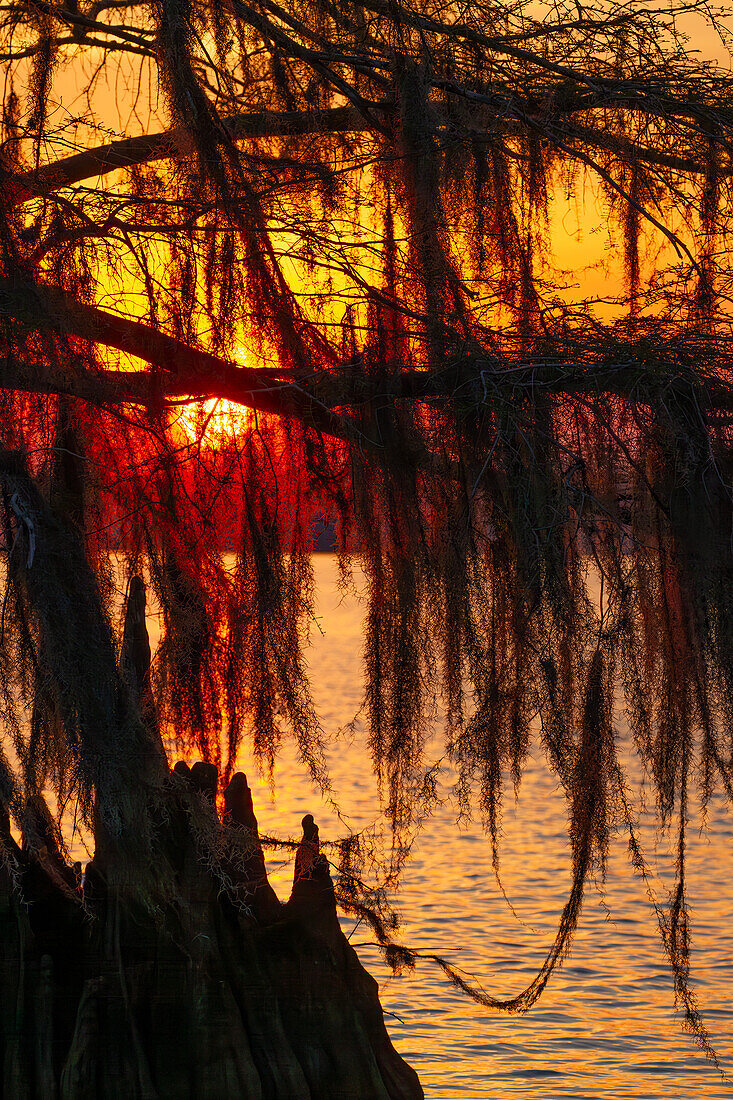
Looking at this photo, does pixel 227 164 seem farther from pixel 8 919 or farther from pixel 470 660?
pixel 8 919

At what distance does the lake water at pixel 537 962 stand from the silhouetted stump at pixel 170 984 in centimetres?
41

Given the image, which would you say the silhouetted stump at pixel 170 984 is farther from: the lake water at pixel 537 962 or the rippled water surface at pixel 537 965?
the rippled water surface at pixel 537 965

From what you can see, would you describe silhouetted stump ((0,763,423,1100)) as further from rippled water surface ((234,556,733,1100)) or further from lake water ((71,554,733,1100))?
rippled water surface ((234,556,733,1100))

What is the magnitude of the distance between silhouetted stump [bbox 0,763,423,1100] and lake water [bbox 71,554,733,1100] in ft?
1.35

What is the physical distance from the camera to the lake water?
7.67 meters

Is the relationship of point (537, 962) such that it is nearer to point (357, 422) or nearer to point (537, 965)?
point (537, 965)

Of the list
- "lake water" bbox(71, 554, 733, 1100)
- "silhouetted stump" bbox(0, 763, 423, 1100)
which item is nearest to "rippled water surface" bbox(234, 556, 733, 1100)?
"lake water" bbox(71, 554, 733, 1100)

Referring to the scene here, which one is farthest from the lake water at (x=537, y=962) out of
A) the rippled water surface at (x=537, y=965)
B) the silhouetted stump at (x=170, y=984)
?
the silhouetted stump at (x=170, y=984)

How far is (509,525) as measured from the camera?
4.24 meters

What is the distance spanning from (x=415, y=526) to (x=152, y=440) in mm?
945

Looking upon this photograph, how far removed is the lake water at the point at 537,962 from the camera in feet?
25.2

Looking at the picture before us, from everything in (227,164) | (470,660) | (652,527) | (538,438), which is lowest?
(470,660)

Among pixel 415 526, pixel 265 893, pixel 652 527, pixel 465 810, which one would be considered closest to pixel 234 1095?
pixel 265 893

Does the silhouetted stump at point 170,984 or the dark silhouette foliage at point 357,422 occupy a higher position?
the dark silhouette foliage at point 357,422
